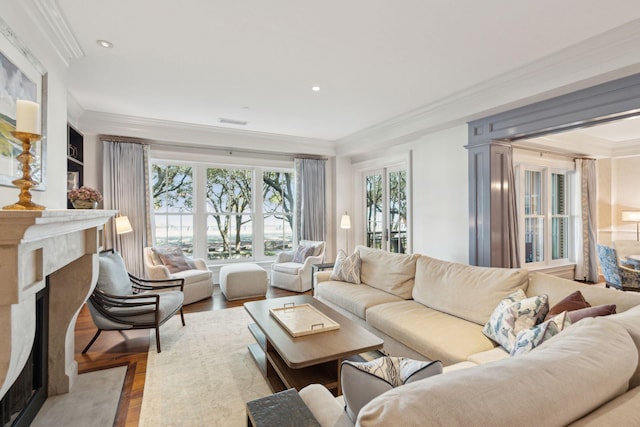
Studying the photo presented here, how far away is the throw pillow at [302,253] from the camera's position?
5473mm

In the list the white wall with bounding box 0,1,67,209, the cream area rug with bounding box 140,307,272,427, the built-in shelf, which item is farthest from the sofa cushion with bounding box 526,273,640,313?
the built-in shelf

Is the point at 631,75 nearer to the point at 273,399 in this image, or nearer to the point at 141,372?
the point at 273,399

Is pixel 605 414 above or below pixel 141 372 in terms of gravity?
above

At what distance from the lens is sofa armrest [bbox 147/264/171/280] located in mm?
4273

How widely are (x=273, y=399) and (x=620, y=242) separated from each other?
607 cm

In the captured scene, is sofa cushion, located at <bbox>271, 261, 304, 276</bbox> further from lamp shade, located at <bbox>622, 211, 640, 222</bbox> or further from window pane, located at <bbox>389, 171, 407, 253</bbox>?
lamp shade, located at <bbox>622, 211, 640, 222</bbox>

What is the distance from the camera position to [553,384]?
0.80 m

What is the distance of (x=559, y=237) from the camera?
579cm

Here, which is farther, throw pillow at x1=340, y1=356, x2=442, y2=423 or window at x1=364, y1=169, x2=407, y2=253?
window at x1=364, y1=169, x2=407, y2=253

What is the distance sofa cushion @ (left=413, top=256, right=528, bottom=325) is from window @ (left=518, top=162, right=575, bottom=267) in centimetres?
323

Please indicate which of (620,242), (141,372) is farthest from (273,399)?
(620,242)

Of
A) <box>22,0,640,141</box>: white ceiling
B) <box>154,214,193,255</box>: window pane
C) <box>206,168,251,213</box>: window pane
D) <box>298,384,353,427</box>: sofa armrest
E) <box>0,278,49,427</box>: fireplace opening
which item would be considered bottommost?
<box>0,278,49,427</box>: fireplace opening

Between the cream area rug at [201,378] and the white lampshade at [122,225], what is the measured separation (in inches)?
64.4

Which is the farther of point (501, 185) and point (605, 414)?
point (501, 185)
